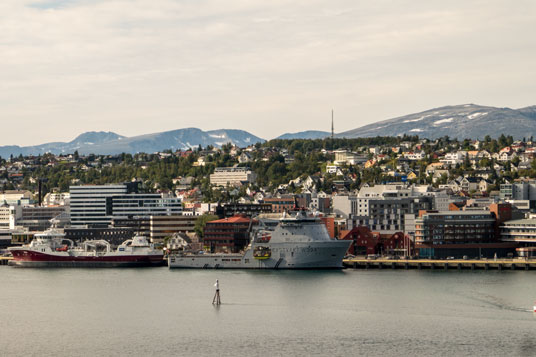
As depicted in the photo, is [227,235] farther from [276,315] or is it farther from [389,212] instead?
[276,315]

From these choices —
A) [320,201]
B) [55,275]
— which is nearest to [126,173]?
[320,201]

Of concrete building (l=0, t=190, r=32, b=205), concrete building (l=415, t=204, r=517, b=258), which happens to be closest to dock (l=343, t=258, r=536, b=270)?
concrete building (l=415, t=204, r=517, b=258)

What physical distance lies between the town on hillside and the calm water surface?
43.7 ft

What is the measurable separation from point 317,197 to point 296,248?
46.8 metres

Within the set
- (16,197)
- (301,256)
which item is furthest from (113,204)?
(301,256)

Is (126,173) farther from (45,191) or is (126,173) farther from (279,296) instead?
(279,296)

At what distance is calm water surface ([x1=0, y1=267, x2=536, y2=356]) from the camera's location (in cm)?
4662

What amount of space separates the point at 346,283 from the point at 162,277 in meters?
14.8

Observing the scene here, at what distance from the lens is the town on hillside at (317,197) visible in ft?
303

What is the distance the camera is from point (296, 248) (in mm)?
82938

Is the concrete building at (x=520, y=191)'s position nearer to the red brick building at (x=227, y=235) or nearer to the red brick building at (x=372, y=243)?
the red brick building at (x=372, y=243)

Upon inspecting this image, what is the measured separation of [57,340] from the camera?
48.8 metres

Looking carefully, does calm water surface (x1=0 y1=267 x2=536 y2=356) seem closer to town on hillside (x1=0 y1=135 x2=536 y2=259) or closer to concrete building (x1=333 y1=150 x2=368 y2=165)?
town on hillside (x1=0 y1=135 x2=536 y2=259)

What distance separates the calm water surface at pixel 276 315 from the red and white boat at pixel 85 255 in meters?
12.9
